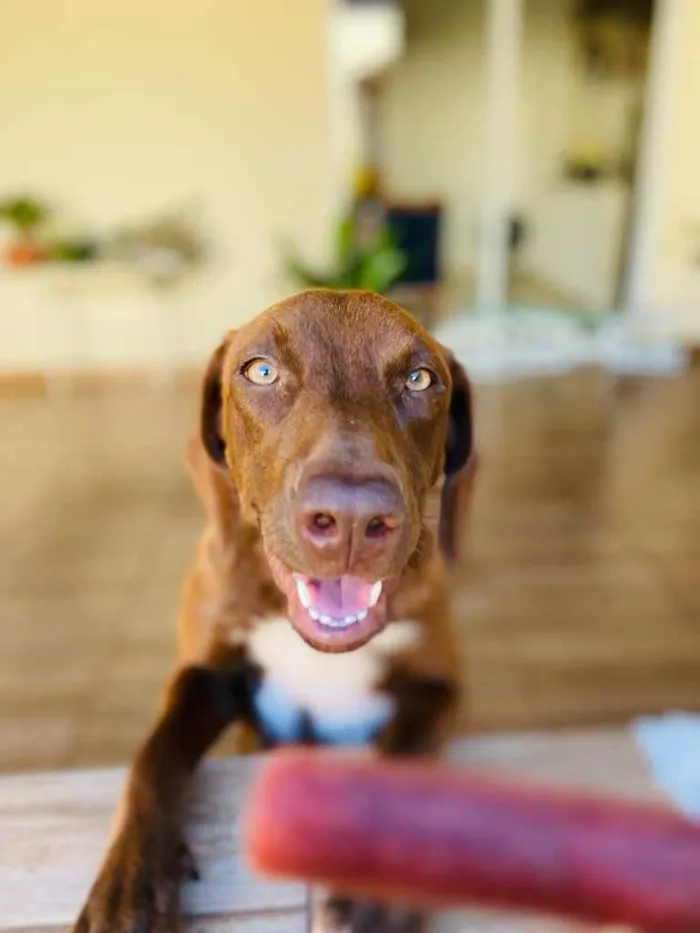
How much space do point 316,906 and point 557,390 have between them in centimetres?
459

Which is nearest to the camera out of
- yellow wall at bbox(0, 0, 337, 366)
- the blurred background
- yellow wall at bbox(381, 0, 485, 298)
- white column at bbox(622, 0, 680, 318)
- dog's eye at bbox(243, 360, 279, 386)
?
dog's eye at bbox(243, 360, 279, 386)

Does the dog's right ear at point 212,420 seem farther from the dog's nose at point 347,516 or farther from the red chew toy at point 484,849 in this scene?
the red chew toy at point 484,849

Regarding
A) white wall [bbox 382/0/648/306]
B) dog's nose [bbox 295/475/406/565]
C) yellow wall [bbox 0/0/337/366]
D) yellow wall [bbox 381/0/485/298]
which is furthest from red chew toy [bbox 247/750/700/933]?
yellow wall [bbox 381/0/485/298]

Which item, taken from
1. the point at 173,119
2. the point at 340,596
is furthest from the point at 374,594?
the point at 173,119

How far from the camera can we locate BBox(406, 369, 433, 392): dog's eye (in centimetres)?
98

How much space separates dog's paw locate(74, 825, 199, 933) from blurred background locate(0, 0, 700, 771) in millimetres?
1137

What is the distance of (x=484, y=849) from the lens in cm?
29

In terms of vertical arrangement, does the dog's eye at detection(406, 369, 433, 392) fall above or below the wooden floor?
above

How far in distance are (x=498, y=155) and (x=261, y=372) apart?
19.5 ft

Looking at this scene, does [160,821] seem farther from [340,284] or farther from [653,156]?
[653,156]

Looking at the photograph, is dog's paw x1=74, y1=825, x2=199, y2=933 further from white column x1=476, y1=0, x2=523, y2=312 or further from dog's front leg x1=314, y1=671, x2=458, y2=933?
white column x1=476, y1=0, x2=523, y2=312

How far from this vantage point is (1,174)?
17.7 feet

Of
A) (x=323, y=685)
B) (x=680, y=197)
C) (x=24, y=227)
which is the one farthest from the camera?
(x=680, y=197)

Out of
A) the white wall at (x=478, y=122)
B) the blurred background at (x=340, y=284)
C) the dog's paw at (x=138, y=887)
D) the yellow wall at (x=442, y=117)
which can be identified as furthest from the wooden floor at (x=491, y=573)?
the yellow wall at (x=442, y=117)
